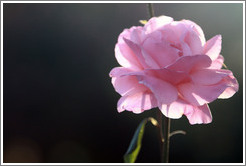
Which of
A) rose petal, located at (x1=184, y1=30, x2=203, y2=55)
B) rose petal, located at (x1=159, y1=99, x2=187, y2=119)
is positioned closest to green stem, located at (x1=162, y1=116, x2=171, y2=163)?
rose petal, located at (x1=159, y1=99, x2=187, y2=119)

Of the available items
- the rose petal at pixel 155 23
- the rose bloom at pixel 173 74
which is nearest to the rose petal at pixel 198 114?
the rose bloom at pixel 173 74

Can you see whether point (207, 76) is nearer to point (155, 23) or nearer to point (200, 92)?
point (200, 92)

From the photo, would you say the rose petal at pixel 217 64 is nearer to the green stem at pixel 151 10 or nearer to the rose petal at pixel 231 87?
the rose petal at pixel 231 87

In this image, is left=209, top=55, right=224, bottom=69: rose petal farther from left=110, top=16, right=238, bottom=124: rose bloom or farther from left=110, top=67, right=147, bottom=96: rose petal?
left=110, top=67, right=147, bottom=96: rose petal

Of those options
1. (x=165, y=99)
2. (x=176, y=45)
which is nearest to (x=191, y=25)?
(x=176, y=45)

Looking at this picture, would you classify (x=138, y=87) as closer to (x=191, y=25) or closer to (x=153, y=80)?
(x=153, y=80)

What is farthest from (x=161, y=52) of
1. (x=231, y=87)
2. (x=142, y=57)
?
(x=231, y=87)

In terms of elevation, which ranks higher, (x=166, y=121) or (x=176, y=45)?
(x=176, y=45)

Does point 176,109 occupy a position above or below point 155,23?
below
